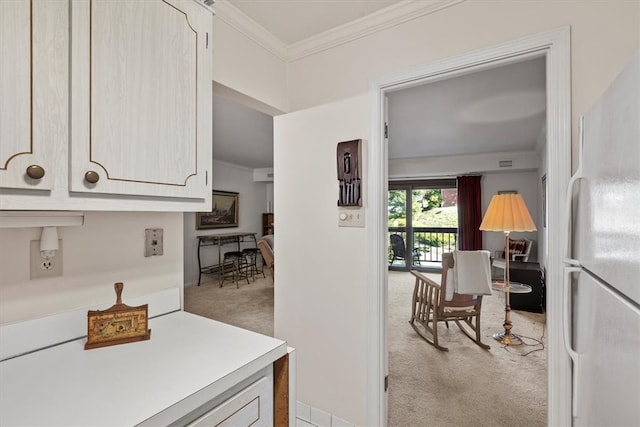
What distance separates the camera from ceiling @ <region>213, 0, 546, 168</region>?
1589mm

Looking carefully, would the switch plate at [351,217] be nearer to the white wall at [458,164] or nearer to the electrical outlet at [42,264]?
the electrical outlet at [42,264]

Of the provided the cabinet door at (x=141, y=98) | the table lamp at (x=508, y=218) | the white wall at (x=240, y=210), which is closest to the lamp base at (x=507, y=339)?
the table lamp at (x=508, y=218)

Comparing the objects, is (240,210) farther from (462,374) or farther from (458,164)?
(462,374)

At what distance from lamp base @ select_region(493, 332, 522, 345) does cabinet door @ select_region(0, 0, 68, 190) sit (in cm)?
380

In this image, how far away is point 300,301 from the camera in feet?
6.30

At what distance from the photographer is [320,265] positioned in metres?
1.84

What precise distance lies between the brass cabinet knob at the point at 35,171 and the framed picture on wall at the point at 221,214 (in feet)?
18.1

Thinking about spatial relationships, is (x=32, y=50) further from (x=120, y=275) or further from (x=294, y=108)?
(x=294, y=108)

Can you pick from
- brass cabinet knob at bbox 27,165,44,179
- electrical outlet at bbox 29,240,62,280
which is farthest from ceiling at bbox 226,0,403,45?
electrical outlet at bbox 29,240,62,280

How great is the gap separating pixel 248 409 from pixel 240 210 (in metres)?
6.56

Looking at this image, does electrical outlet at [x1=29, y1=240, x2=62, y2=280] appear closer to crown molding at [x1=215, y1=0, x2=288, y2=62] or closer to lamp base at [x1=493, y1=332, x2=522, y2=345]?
crown molding at [x1=215, y1=0, x2=288, y2=62]

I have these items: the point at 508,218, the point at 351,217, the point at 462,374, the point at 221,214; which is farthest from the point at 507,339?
the point at 221,214

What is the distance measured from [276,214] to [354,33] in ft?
3.88

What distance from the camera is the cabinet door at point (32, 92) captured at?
672 mm
